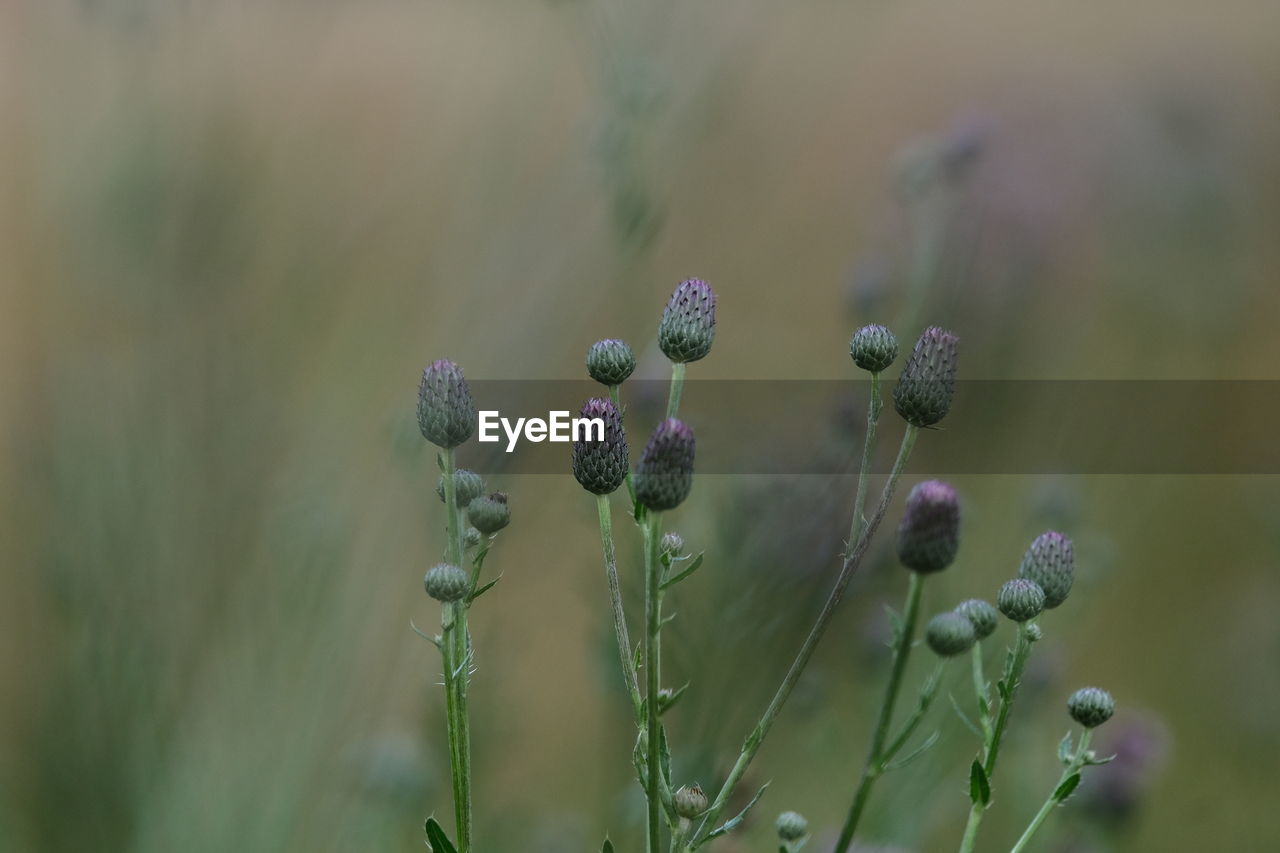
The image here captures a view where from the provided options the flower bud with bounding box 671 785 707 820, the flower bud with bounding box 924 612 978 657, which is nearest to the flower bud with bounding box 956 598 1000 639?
the flower bud with bounding box 924 612 978 657

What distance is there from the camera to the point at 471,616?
2.42 metres

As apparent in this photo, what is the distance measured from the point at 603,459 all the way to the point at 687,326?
0.15 meters

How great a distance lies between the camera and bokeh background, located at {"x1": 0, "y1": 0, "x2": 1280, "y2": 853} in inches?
63.3

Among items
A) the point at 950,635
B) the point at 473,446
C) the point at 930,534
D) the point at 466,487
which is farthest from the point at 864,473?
the point at 473,446

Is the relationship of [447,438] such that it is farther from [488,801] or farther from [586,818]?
[488,801]

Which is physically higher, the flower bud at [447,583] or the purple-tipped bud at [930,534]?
the purple-tipped bud at [930,534]

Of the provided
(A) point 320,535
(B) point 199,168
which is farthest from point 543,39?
(A) point 320,535

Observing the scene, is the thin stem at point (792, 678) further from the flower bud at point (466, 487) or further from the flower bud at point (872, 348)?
the flower bud at point (466, 487)

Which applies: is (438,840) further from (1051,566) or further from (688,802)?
(1051,566)

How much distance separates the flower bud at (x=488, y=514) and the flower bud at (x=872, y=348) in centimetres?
29

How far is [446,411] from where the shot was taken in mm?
841

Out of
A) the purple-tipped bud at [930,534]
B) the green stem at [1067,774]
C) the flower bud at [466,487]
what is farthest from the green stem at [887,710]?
the flower bud at [466,487]

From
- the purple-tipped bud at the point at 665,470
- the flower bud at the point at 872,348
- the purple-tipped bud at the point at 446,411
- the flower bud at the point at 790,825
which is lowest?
the flower bud at the point at 790,825

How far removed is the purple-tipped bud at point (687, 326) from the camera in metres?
0.92
